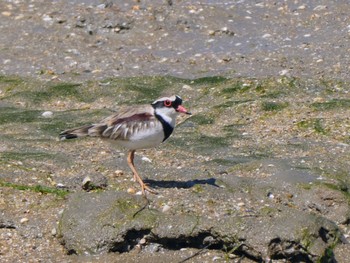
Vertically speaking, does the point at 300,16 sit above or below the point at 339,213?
below

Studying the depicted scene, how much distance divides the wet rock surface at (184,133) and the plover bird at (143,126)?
417mm

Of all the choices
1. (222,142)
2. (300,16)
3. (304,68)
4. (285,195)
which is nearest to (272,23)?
(300,16)

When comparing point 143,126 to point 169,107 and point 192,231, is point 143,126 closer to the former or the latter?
point 169,107

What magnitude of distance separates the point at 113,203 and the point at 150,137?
2.24 feet

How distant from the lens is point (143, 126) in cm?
679

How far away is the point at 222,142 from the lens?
8.52m

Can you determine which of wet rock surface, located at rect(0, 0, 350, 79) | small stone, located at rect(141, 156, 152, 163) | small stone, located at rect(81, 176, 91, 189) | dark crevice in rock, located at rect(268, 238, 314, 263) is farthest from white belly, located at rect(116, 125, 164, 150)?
wet rock surface, located at rect(0, 0, 350, 79)

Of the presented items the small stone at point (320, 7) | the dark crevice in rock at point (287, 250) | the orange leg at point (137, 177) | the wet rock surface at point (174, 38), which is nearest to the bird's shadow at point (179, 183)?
the orange leg at point (137, 177)

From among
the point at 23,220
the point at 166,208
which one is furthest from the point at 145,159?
the point at 23,220

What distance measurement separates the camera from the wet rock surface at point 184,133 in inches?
246

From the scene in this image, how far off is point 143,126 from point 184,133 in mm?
2130

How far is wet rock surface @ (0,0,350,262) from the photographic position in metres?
6.26

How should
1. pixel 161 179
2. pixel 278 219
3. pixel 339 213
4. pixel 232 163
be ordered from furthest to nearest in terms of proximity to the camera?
pixel 232 163 → pixel 161 179 → pixel 339 213 → pixel 278 219

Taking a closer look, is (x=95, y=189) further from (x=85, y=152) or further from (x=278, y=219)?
(x=278, y=219)
